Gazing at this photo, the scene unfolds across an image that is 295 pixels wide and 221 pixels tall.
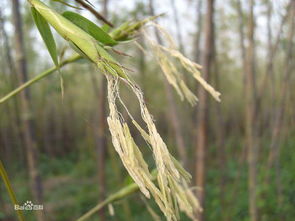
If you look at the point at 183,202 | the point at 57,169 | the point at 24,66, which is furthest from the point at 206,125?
the point at 57,169

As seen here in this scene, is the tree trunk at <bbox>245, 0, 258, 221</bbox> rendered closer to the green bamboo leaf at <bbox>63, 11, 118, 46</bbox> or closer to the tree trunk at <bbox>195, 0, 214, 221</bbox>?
the tree trunk at <bbox>195, 0, 214, 221</bbox>

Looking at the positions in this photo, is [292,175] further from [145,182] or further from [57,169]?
[145,182]

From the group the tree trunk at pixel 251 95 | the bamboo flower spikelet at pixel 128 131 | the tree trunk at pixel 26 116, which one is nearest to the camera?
the bamboo flower spikelet at pixel 128 131

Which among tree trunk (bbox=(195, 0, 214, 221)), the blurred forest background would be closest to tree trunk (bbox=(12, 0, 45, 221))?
the blurred forest background

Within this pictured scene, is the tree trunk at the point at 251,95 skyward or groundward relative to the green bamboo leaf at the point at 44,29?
groundward

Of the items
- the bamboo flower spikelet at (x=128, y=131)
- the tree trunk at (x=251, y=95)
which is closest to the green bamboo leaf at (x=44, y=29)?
the bamboo flower spikelet at (x=128, y=131)

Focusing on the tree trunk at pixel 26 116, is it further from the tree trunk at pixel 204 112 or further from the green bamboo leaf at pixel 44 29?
the green bamboo leaf at pixel 44 29

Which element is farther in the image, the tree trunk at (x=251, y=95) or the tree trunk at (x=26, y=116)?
the tree trunk at (x=251, y=95)

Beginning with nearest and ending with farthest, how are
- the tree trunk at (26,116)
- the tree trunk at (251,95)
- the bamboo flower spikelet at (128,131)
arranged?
the bamboo flower spikelet at (128,131)
the tree trunk at (26,116)
the tree trunk at (251,95)

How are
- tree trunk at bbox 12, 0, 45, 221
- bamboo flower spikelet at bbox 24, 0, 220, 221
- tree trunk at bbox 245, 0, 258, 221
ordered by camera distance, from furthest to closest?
tree trunk at bbox 245, 0, 258, 221 < tree trunk at bbox 12, 0, 45, 221 < bamboo flower spikelet at bbox 24, 0, 220, 221
